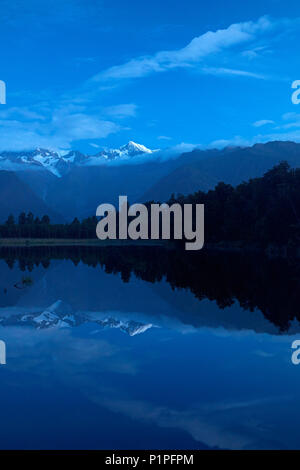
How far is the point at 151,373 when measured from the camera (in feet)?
69.2

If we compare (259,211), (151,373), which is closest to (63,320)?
(151,373)

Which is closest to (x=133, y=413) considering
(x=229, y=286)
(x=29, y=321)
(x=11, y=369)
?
(x=11, y=369)

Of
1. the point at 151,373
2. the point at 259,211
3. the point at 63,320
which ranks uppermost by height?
the point at 259,211

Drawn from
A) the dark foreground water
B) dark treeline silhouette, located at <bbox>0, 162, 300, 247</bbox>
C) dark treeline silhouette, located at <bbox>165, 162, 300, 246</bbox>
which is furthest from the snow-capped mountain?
dark treeline silhouette, located at <bbox>0, 162, 300, 247</bbox>

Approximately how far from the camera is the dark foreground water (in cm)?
1488

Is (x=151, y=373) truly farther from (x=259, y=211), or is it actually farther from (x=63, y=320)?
(x=259, y=211)

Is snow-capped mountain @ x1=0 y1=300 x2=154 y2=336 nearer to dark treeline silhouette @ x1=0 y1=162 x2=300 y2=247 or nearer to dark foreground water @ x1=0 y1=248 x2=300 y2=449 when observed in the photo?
dark foreground water @ x1=0 y1=248 x2=300 y2=449

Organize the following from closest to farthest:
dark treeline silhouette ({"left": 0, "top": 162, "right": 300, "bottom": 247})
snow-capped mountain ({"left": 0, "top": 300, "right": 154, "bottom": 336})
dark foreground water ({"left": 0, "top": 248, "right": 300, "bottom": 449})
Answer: dark foreground water ({"left": 0, "top": 248, "right": 300, "bottom": 449}) < snow-capped mountain ({"left": 0, "top": 300, "right": 154, "bottom": 336}) < dark treeline silhouette ({"left": 0, "top": 162, "right": 300, "bottom": 247})

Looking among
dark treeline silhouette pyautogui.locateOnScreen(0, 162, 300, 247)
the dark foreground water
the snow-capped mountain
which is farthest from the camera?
dark treeline silhouette pyautogui.locateOnScreen(0, 162, 300, 247)

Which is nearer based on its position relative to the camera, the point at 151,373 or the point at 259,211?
the point at 151,373

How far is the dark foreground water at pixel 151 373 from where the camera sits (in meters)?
14.9

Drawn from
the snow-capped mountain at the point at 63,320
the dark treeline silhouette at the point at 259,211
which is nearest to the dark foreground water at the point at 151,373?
the snow-capped mountain at the point at 63,320

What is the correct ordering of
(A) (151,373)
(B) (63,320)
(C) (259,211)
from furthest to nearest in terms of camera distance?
(C) (259,211), (B) (63,320), (A) (151,373)
